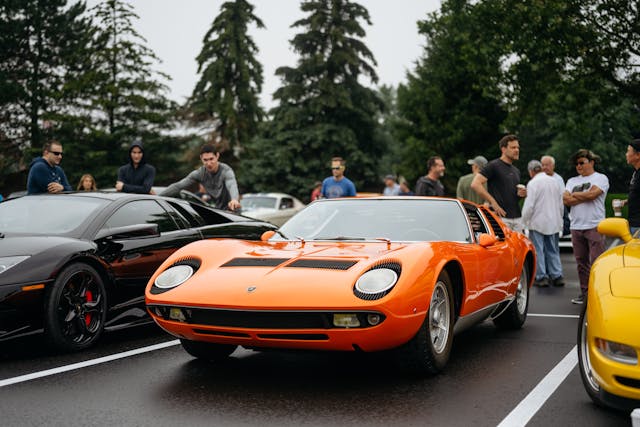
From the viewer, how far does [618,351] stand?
3.47 metres

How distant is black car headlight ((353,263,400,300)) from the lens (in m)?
4.23

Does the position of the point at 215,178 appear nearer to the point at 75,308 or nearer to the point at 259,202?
the point at 75,308

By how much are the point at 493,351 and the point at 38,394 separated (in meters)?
3.36

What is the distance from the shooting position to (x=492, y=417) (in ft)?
12.7

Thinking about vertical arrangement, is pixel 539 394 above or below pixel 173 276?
below

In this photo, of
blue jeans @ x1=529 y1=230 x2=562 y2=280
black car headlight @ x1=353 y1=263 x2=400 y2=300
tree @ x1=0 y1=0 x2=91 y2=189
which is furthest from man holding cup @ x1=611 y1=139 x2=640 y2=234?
tree @ x1=0 y1=0 x2=91 y2=189

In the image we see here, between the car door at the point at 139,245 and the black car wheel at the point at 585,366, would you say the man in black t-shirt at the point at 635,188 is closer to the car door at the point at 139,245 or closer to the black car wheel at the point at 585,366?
the black car wheel at the point at 585,366

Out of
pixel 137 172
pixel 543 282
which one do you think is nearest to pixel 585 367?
pixel 137 172

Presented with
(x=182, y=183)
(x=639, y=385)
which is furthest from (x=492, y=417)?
(x=182, y=183)

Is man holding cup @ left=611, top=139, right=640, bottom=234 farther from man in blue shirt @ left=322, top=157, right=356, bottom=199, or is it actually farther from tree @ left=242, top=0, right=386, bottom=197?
tree @ left=242, top=0, right=386, bottom=197

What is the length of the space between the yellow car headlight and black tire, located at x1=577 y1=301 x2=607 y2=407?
0.35m

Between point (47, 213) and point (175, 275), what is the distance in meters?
2.02

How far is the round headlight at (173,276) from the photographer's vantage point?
187 inches

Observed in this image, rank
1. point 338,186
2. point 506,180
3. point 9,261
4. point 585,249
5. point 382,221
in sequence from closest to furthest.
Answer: point 9,261 → point 382,221 → point 585,249 → point 506,180 → point 338,186
